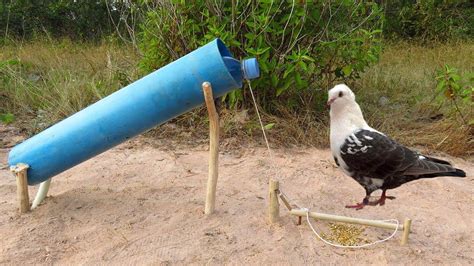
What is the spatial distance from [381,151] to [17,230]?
6.87 feet

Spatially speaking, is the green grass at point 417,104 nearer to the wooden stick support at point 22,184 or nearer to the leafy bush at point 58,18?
the wooden stick support at point 22,184

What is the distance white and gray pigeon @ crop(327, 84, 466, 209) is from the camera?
239cm

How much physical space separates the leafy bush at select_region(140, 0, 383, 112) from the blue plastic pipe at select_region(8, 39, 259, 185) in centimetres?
157

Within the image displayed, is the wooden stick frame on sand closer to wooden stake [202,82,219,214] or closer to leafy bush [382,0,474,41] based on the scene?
wooden stake [202,82,219,214]

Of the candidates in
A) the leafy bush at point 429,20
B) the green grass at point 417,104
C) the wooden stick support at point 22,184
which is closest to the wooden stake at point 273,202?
the wooden stick support at point 22,184

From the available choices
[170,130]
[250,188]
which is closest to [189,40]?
[170,130]

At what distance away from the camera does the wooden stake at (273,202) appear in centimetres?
272

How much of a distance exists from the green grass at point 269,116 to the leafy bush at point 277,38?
14.1 inches

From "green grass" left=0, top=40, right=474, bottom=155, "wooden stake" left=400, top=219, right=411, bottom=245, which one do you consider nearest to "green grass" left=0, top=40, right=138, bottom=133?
"green grass" left=0, top=40, right=474, bottom=155

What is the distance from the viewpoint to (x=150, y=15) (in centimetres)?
479

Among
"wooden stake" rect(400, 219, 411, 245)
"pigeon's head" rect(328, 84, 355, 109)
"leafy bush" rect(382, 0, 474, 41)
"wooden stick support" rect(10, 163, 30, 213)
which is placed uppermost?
"pigeon's head" rect(328, 84, 355, 109)

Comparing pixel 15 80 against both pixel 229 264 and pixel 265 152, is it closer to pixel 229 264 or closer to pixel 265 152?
pixel 265 152

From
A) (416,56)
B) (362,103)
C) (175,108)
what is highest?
(175,108)

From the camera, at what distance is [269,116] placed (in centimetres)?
466
